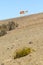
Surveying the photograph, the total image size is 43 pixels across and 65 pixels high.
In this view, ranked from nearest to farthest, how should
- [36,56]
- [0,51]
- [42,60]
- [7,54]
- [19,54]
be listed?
1. [42,60]
2. [36,56]
3. [19,54]
4. [7,54]
5. [0,51]

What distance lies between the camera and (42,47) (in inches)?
837

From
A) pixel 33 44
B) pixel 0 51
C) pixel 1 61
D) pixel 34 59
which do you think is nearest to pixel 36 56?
pixel 34 59

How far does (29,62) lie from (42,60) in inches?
40.8

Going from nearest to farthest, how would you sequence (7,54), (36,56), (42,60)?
1. (42,60)
2. (36,56)
3. (7,54)

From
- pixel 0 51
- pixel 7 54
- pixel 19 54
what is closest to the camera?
pixel 19 54

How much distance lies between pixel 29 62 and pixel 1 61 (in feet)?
10.4

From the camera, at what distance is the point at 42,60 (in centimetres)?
1762

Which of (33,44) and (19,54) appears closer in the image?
(19,54)

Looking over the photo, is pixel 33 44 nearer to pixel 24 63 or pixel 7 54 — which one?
pixel 7 54

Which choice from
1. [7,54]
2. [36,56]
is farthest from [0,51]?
[36,56]

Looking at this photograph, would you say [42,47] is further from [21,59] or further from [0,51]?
[0,51]

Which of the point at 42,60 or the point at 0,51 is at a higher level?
the point at 42,60

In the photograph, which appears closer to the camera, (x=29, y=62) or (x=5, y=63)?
(x=29, y=62)

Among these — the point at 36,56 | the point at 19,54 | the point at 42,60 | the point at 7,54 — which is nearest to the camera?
the point at 42,60
